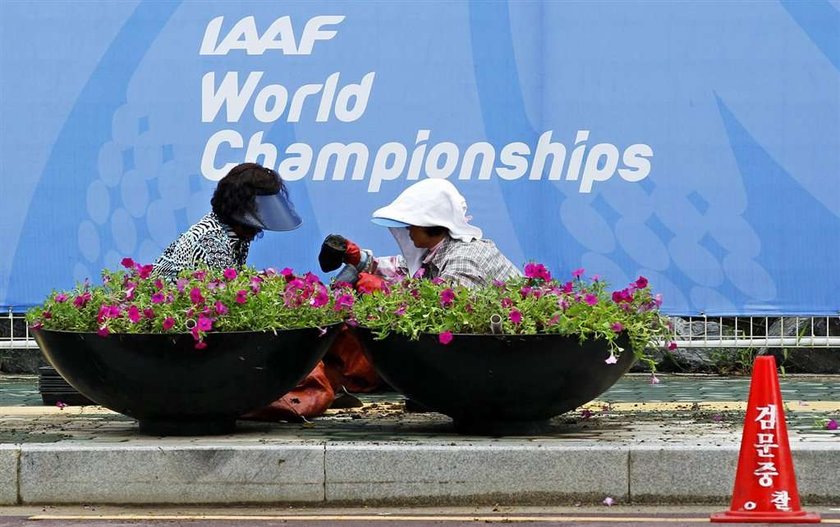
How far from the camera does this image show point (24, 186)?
9.94m

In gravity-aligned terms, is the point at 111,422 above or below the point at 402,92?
below

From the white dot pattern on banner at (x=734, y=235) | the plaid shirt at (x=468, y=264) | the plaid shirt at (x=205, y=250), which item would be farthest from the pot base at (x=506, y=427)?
the white dot pattern on banner at (x=734, y=235)

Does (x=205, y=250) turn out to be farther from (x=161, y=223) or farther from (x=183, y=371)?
(x=161, y=223)

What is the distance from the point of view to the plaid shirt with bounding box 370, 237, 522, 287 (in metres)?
7.44

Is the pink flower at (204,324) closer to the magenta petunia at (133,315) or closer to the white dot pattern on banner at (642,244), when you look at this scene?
the magenta petunia at (133,315)

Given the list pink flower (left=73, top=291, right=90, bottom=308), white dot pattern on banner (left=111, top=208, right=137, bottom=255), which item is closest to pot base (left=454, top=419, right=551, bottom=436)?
pink flower (left=73, top=291, right=90, bottom=308)

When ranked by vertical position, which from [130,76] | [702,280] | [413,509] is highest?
[130,76]

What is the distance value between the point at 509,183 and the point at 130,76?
7.90 ft

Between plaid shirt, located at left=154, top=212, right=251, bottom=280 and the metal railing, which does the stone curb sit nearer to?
plaid shirt, located at left=154, top=212, right=251, bottom=280

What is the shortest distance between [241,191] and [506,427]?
188 cm

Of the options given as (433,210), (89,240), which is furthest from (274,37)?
(433,210)

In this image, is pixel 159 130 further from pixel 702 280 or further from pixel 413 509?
pixel 413 509

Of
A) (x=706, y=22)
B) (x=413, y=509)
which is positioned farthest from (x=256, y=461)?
(x=706, y=22)

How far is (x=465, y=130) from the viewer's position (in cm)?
977
